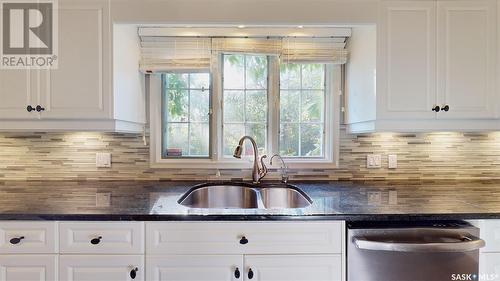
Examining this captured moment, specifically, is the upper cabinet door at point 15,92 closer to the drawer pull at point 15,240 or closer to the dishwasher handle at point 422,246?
the drawer pull at point 15,240

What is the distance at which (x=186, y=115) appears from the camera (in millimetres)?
2250

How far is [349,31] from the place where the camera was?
2.11m

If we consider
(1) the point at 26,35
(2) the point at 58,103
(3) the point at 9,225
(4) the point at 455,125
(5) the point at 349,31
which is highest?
(5) the point at 349,31

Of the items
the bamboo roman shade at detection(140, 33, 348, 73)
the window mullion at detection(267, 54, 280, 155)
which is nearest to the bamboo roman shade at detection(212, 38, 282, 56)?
the bamboo roman shade at detection(140, 33, 348, 73)

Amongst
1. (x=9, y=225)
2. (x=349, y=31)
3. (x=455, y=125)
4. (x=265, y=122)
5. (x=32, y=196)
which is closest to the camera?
(x=9, y=225)

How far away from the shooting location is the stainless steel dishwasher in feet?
4.58

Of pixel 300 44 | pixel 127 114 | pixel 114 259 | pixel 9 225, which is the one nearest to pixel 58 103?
pixel 127 114

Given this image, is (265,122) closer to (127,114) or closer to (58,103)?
(127,114)

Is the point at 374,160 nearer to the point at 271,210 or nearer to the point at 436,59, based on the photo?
the point at 436,59

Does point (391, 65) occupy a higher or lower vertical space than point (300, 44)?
lower

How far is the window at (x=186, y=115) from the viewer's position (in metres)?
2.24

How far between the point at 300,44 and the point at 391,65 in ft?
2.09

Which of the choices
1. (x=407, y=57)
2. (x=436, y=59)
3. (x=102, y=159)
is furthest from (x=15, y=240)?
(x=436, y=59)

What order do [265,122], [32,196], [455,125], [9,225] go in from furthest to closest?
[265,122] < [455,125] < [32,196] < [9,225]
